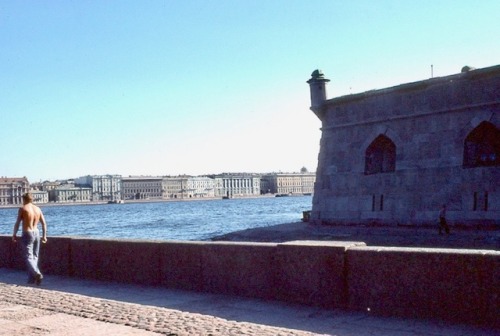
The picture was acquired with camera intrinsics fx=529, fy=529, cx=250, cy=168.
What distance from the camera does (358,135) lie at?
21219 millimetres

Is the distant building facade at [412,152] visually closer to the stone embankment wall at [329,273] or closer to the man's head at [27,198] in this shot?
the stone embankment wall at [329,273]

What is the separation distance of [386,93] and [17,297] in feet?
52.4

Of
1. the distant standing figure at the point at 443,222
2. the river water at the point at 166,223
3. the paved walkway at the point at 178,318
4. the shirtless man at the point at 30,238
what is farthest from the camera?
the river water at the point at 166,223

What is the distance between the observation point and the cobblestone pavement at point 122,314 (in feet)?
16.4

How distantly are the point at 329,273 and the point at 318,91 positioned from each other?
17.4m

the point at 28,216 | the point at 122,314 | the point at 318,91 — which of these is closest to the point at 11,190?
the point at 318,91

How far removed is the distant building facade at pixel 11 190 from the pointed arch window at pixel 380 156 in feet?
604

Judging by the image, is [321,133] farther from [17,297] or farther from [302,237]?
[17,297]

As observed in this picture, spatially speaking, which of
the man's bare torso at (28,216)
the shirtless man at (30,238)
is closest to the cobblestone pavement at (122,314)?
the shirtless man at (30,238)

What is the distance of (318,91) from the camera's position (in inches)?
893

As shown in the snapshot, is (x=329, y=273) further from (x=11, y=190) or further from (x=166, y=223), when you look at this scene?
(x=11, y=190)

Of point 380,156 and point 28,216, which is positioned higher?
point 380,156

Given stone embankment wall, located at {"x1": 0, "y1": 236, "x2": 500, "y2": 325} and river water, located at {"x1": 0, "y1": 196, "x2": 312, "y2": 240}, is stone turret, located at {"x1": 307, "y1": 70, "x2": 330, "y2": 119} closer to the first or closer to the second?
river water, located at {"x1": 0, "y1": 196, "x2": 312, "y2": 240}

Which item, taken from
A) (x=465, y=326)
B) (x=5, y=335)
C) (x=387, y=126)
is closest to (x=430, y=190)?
(x=387, y=126)
